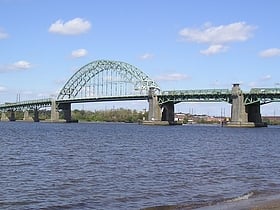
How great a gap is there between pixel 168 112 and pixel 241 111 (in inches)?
1292

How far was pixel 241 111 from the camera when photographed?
13812cm

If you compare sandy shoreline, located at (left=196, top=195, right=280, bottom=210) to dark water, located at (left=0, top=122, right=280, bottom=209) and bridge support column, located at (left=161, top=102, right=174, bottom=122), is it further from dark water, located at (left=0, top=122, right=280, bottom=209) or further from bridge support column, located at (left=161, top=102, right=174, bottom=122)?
bridge support column, located at (left=161, top=102, right=174, bottom=122)

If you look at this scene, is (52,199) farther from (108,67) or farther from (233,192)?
(108,67)

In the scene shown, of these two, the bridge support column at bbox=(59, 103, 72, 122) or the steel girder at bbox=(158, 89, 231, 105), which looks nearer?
the steel girder at bbox=(158, 89, 231, 105)

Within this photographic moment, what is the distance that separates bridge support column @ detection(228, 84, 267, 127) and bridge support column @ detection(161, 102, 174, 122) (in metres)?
24.7

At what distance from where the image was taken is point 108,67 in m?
194

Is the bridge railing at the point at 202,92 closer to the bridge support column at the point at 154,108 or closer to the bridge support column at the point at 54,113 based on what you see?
the bridge support column at the point at 154,108

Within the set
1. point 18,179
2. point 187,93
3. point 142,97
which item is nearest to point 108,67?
point 142,97

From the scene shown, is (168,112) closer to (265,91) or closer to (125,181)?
(265,91)

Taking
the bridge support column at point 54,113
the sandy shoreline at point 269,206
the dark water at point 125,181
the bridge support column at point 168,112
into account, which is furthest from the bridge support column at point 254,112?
the sandy shoreline at point 269,206

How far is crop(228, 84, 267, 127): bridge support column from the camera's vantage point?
138 metres

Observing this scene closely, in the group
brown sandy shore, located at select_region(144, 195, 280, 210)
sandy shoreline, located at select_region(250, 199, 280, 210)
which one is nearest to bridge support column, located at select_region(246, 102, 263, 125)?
brown sandy shore, located at select_region(144, 195, 280, 210)

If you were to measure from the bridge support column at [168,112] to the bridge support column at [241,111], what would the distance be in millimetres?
24737

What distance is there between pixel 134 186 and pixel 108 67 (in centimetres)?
17167
